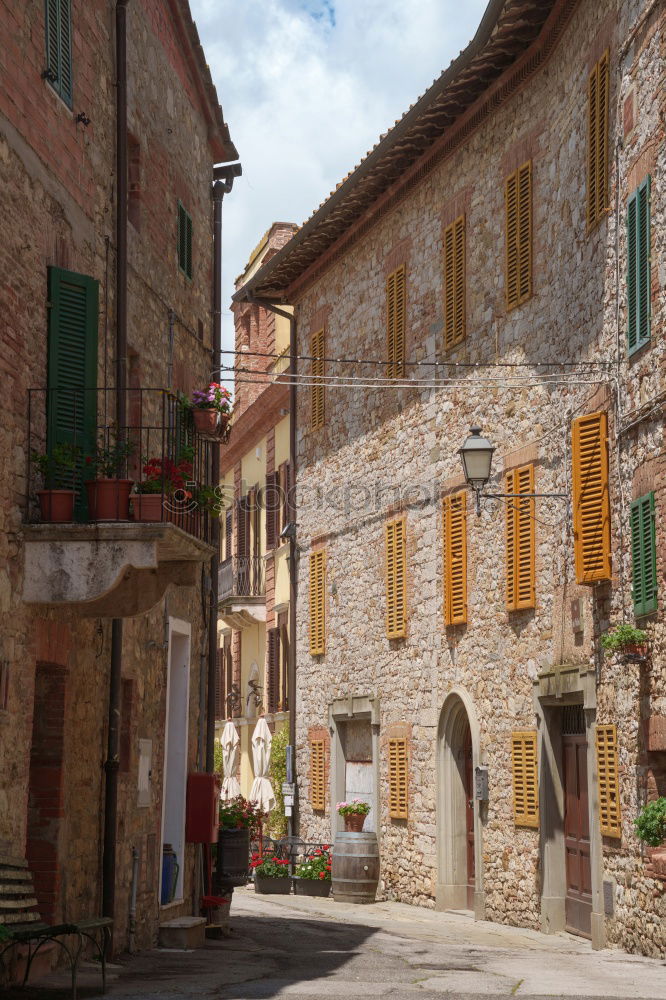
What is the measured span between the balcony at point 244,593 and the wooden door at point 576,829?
554 inches

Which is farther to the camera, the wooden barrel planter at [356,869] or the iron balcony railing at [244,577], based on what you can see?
the iron balcony railing at [244,577]

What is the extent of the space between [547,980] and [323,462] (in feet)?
45.8

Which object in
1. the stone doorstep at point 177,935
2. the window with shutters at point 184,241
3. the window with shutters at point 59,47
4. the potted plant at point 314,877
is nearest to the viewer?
the window with shutters at point 59,47

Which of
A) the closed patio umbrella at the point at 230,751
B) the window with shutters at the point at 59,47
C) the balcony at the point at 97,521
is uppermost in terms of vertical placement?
the window with shutters at the point at 59,47

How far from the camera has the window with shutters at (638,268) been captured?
13.7m

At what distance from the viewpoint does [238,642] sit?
33.0m

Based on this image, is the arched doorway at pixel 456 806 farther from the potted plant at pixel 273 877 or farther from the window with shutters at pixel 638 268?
the window with shutters at pixel 638 268

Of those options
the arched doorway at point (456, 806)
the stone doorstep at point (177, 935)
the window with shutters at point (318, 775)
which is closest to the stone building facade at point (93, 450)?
the stone doorstep at point (177, 935)

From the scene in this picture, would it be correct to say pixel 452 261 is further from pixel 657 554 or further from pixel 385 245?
pixel 657 554

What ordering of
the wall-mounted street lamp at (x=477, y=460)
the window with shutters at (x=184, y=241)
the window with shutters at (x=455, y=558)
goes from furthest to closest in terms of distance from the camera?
the window with shutters at (x=455, y=558) < the window with shutters at (x=184, y=241) < the wall-mounted street lamp at (x=477, y=460)

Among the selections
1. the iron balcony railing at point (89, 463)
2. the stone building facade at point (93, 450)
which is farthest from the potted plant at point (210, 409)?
the iron balcony railing at point (89, 463)

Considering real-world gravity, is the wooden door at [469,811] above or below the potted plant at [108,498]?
below

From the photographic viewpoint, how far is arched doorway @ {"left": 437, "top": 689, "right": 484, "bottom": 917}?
19047 mm

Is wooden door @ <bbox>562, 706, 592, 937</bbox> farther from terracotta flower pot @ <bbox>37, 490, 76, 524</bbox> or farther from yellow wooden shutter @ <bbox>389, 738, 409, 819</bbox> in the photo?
terracotta flower pot @ <bbox>37, 490, 76, 524</bbox>
